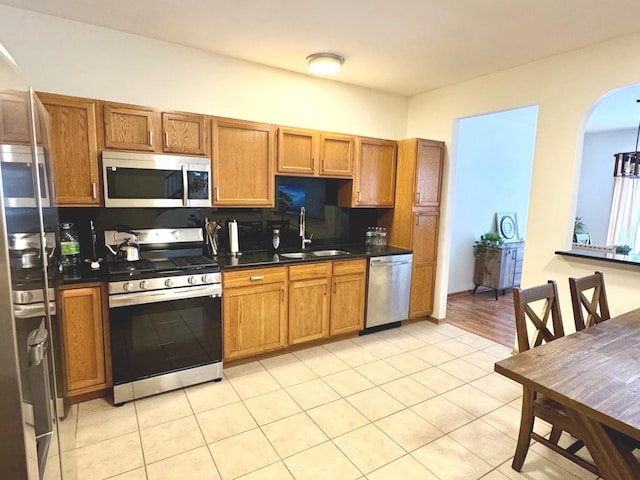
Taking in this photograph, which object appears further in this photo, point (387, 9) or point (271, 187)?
point (271, 187)

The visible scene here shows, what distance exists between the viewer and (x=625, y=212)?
580cm

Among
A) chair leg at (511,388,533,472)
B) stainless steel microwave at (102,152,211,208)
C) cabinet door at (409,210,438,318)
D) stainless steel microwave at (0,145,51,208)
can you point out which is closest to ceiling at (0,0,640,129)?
stainless steel microwave at (102,152,211,208)

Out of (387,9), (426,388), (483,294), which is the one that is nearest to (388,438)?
(426,388)

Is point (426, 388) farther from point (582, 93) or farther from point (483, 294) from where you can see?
point (483, 294)

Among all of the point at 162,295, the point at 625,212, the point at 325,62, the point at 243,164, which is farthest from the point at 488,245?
the point at 162,295

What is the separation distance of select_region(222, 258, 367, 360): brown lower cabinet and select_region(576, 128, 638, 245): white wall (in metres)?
5.07

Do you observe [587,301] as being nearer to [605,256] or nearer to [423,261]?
[605,256]

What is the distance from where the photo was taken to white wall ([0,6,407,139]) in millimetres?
2580

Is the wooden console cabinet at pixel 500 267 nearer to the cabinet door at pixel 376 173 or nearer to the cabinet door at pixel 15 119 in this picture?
the cabinet door at pixel 376 173

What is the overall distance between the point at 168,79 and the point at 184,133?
581 millimetres

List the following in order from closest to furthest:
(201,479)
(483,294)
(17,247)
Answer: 1. (17,247)
2. (201,479)
3. (483,294)

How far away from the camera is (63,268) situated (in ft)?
8.22

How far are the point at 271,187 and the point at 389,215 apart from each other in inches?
62.4

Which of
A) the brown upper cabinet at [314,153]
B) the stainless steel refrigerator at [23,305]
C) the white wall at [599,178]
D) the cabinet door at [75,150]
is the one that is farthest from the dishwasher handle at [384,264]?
the white wall at [599,178]
